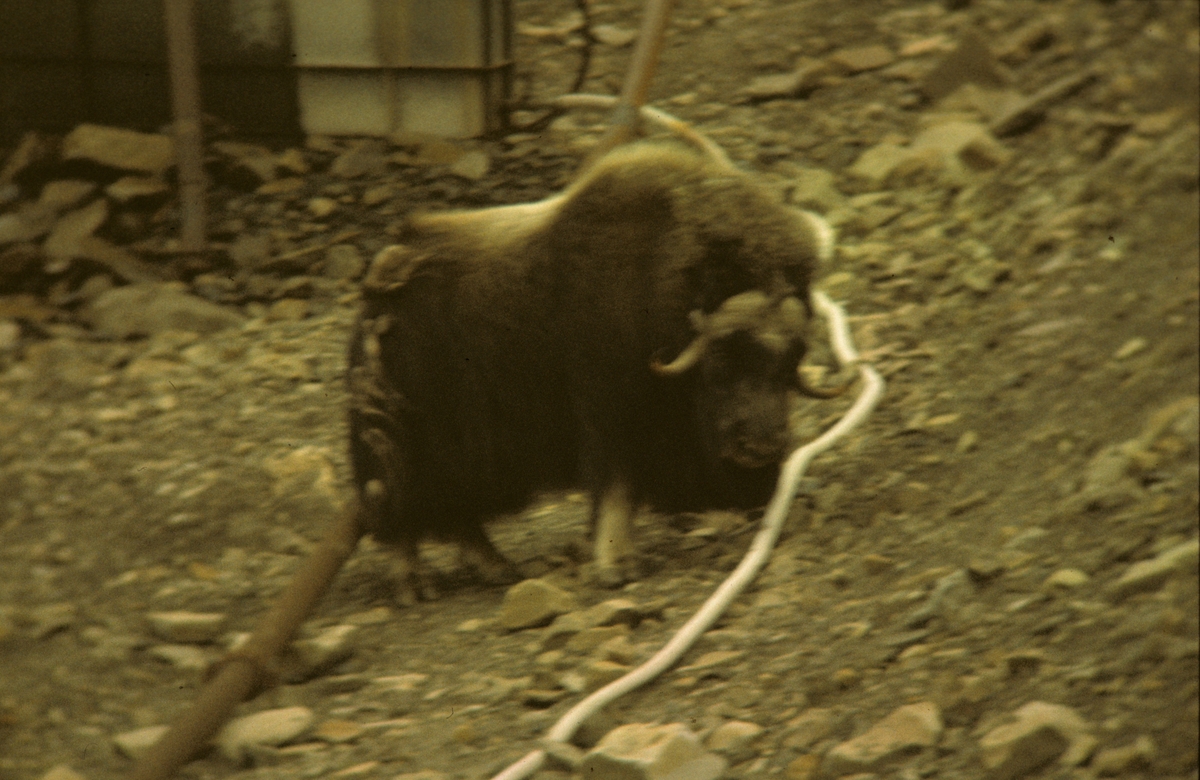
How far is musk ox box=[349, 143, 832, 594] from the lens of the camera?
2.38m

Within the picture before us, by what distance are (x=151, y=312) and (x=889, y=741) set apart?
114 inches

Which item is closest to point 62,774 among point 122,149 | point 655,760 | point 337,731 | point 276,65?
point 337,731

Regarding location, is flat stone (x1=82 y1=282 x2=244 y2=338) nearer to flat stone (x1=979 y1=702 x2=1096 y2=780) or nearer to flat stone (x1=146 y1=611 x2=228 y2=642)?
flat stone (x1=146 y1=611 x2=228 y2=642)

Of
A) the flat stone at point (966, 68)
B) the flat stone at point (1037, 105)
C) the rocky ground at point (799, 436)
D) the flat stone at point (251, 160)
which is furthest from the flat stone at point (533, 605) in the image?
the flat stone at point (966, 68)

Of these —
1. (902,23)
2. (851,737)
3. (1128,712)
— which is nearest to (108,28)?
(902,23)

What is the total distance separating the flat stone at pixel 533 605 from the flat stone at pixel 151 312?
5.82 feet

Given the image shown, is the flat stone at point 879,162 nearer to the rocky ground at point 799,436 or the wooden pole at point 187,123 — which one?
the rocky ground at point 799,436

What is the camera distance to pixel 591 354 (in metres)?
2.52

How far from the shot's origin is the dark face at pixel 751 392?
2.31m

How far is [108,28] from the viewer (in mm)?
4352

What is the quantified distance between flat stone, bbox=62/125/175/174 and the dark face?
8.19ft

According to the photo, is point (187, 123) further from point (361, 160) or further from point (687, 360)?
point (687, 360)

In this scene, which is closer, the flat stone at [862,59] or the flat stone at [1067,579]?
the flat stone at [1067,579]

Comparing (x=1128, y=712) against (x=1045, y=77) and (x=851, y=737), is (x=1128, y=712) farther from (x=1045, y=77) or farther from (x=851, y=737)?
(x=1045, y=77)
